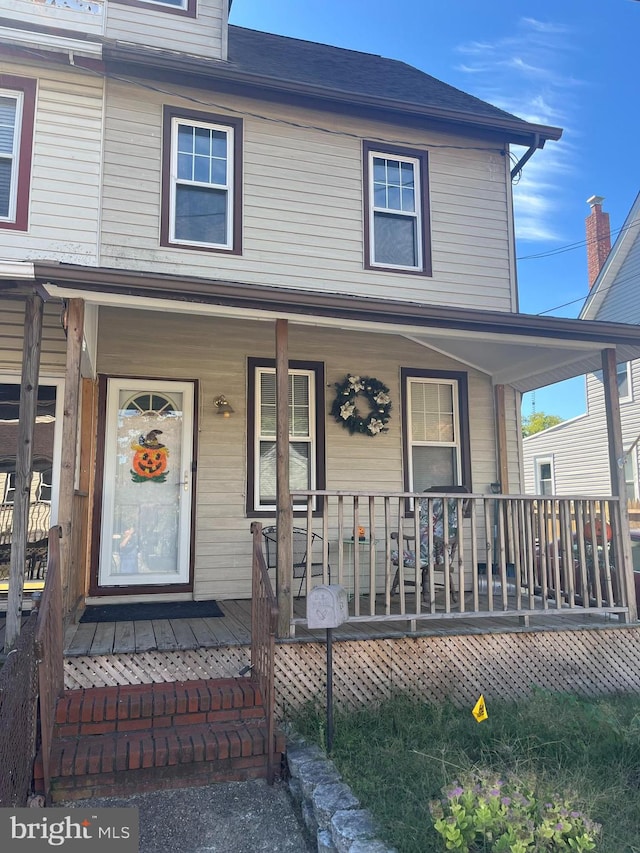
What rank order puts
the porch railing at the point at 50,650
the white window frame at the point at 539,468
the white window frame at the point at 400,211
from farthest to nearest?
the white window frame at the point at 539,468
the white window frame at the point at 400,211
the porch railing at the point at 50,650

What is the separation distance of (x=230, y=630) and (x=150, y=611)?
1032 millimetres

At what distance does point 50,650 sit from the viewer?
330cm

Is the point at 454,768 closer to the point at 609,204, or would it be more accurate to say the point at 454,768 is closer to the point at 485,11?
the point at 609,204

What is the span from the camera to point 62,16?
614 cm

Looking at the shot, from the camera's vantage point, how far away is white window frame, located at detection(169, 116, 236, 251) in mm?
6160

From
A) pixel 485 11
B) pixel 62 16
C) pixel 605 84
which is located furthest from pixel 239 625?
pixel 605 84

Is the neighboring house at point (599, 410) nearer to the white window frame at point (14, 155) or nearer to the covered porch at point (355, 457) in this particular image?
the covered porch at point (355, 457)

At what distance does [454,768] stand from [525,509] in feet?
8.18

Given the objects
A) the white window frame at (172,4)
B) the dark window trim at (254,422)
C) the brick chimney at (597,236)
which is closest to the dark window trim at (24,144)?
the white window frame at (172,4)

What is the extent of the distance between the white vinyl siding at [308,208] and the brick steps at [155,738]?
3831mm

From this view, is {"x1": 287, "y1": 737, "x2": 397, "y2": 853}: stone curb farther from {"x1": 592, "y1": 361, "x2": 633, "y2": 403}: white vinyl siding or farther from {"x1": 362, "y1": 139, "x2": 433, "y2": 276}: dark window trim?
{"x1": 592, "y1": 361, "x2": 633, "y2": 403}: white vinyl siding

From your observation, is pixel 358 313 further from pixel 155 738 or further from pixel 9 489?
pixel 9 489

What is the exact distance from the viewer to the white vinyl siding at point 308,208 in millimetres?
6051

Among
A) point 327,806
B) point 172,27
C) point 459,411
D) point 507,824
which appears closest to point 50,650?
point 327,806
